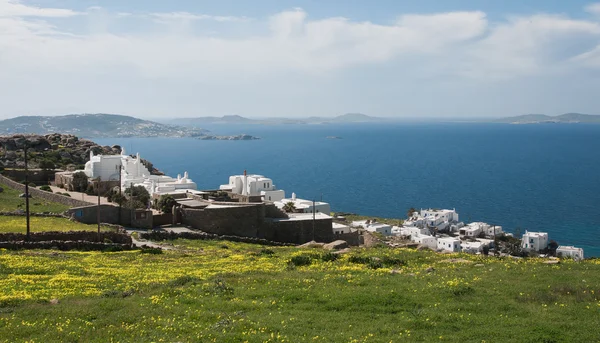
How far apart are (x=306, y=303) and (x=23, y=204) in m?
41.4

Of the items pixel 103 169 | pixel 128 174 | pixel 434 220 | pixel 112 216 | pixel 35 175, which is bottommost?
pixel 434 220

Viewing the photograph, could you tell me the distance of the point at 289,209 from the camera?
2415 inches

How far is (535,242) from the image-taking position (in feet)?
248

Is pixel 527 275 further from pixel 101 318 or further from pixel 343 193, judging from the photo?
pixel 343 193

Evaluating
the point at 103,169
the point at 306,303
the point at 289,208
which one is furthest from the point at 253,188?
the point at 306,303

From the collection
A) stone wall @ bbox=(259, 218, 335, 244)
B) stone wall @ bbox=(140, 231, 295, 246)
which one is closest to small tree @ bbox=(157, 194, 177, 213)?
stone wall @ bbox=(140, 231, 295, 246)

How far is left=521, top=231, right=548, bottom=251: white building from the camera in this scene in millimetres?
74875

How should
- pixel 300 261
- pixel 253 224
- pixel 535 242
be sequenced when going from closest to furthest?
pixel 300 261 → pixel 253 224 → pixel 535 242

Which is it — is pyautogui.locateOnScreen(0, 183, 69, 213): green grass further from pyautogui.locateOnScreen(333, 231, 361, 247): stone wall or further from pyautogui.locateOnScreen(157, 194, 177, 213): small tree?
pyautogui.locateOnScreen(333, 231, 361, 247): stone wall

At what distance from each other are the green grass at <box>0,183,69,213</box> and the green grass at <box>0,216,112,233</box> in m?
5.47

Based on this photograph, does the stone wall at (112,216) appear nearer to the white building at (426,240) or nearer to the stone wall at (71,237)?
the stone wall at (71,237)

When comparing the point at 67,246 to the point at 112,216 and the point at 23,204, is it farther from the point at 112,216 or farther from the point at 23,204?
the point at 23,204

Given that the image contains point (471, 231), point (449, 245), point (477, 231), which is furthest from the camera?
point (477, 231)

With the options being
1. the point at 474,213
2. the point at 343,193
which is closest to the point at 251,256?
the point at 474,213
